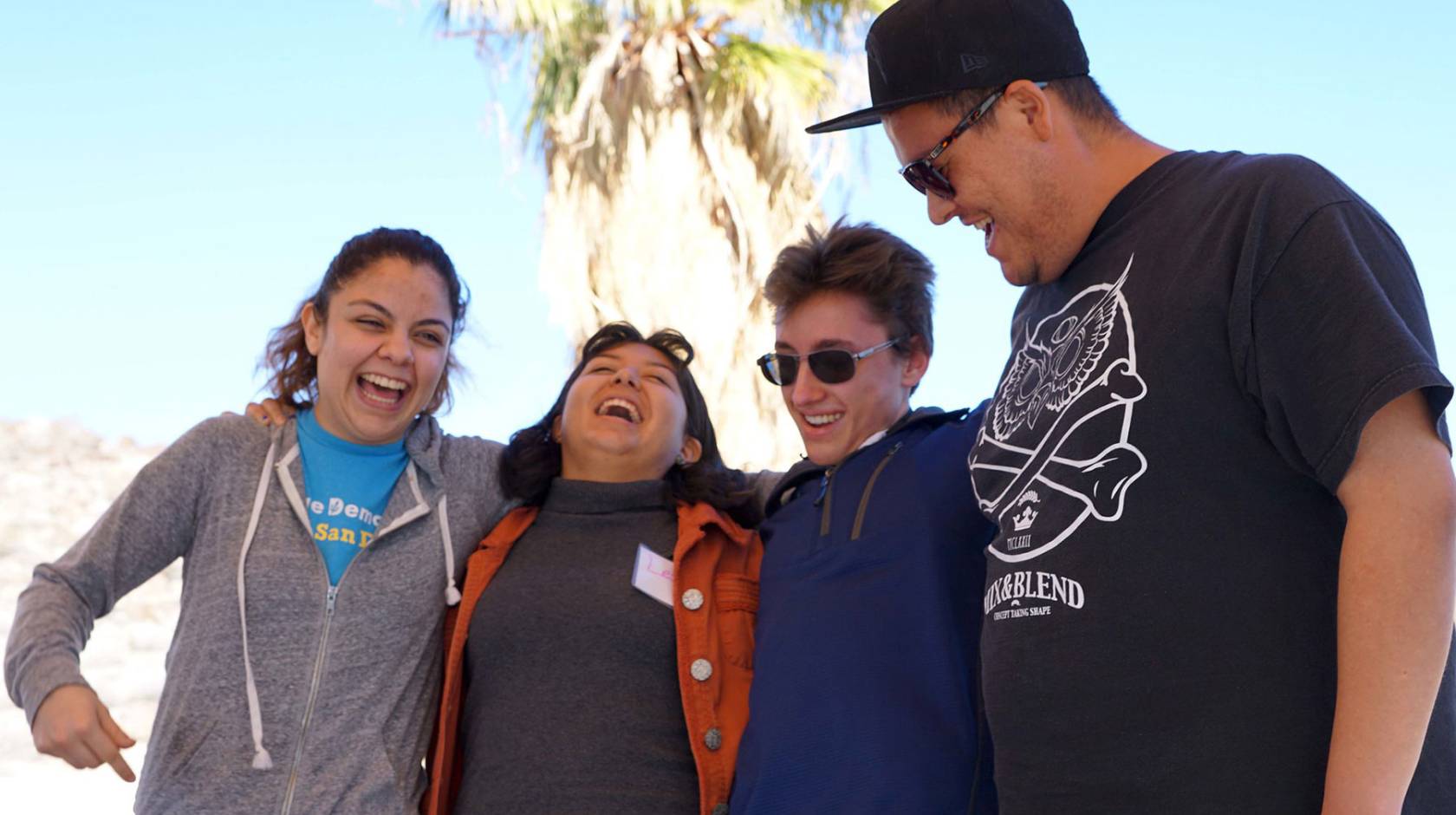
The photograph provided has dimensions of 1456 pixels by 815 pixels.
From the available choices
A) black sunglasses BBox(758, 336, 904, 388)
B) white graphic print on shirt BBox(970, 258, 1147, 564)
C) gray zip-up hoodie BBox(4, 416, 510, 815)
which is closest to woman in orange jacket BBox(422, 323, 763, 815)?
gray zip-up hoodie BBox(4, 416, 510, 815)

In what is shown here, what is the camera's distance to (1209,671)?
1.54 metres

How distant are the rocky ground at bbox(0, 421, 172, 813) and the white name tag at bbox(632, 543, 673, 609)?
475 cm

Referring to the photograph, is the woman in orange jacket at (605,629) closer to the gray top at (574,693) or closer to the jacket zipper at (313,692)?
the gray top at (574,693)

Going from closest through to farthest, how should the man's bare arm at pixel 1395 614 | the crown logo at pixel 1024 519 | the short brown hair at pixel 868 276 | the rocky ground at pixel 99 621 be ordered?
the man's bare arm at pixel 1395 614
the crown logo at pixel 1024 519
the short brown hair at pixel 868 276
the rocky ground at pixel 99 621

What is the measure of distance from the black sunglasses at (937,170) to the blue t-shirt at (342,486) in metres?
1.44

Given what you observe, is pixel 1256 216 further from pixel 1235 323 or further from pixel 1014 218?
pixel 1014 218

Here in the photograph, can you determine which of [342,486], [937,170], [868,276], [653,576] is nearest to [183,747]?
[342,486]

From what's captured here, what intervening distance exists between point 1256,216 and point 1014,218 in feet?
1.40

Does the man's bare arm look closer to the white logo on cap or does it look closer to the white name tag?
the white logo on cap

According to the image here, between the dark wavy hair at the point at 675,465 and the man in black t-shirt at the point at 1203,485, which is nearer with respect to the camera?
the man in black t-shirt at the point at 1203,485

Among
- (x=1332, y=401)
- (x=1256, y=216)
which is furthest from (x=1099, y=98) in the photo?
(x=1332, y=401)

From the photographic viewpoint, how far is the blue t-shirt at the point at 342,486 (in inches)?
109

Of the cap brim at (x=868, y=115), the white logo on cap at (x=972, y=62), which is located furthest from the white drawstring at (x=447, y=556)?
the white logo on cap at (x=972, y=62)

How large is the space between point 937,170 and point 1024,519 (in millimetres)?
→ 551
